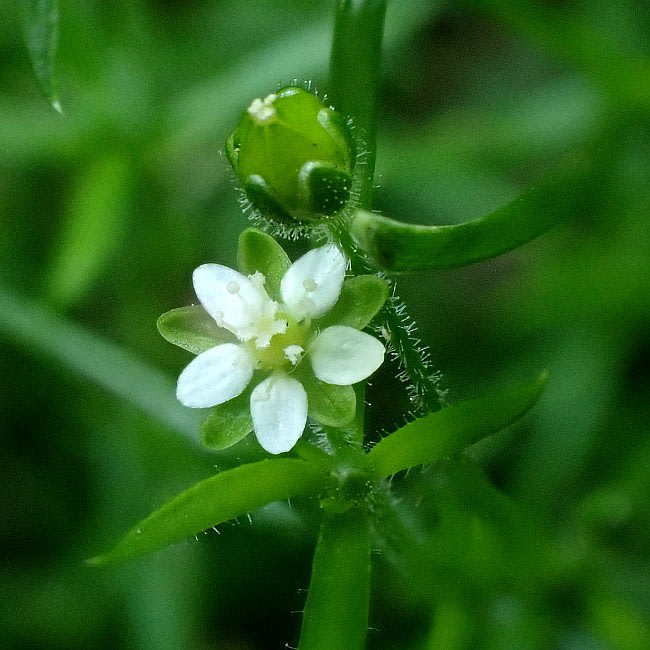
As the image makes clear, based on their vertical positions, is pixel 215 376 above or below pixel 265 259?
below

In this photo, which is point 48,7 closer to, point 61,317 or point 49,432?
point 61,317

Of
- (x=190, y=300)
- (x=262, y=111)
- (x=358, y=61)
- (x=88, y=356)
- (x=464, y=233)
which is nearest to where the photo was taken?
(x=262, y=111)

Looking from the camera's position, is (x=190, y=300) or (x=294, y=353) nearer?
(x=294, y=353)

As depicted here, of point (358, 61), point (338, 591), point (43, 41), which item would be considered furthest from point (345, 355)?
point (43, 41)

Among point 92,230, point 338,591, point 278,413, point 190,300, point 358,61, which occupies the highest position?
point 190,300

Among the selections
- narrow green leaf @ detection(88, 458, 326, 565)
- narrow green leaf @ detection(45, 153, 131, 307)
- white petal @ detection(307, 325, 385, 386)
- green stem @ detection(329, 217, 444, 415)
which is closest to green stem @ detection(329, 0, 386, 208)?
green stem @ detection(329, 217, 444, 415)

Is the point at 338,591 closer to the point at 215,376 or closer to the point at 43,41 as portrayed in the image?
the point at 215,376

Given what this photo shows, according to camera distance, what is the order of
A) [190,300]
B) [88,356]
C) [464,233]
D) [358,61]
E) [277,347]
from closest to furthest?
1. [464,233]
2. [277,347]
3. [358,61]
4. [88,356]
5. [190,300]
